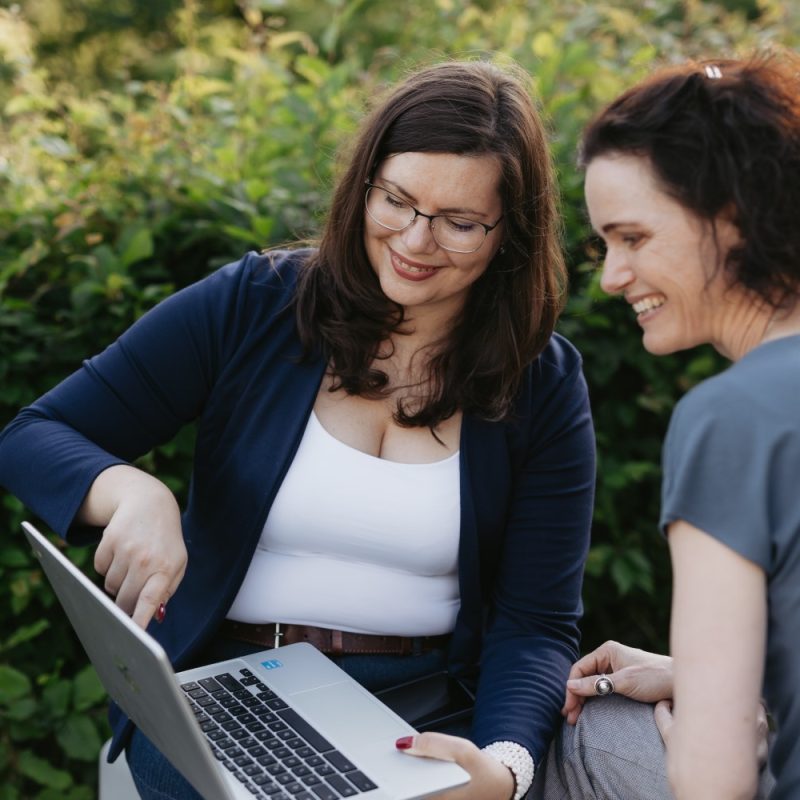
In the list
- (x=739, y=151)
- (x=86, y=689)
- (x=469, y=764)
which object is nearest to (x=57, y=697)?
(x=86, y=689)

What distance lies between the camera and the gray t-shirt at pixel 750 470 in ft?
4.04

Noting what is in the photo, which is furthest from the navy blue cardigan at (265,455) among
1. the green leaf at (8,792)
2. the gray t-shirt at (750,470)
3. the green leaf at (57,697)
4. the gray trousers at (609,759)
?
the gray t-shirt at (750,470)

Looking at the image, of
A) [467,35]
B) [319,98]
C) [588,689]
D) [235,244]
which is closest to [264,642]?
[588,689]

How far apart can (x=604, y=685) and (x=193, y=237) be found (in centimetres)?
146

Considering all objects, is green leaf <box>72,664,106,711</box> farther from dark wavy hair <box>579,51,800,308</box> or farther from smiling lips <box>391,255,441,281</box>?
dark wavy hair <box>579,51,800,308</box>

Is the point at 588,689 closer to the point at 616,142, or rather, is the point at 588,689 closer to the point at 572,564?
the point at 572,564

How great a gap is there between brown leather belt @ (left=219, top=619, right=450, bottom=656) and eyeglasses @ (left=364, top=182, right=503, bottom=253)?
2.30 ft

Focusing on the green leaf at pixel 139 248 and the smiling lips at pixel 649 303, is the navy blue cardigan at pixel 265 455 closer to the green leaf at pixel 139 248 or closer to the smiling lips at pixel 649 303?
the green leaf at pixel 139 248

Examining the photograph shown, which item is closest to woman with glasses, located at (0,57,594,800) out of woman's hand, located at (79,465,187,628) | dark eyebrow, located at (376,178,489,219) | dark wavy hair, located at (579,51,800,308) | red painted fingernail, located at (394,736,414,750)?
dark eyebrow, located at (376,178,489,219)

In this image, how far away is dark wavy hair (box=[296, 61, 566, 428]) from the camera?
76.9 inches

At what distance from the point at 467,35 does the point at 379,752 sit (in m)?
2.59

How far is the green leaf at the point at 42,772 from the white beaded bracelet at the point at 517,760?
115cm

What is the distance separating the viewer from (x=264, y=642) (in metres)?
1.98

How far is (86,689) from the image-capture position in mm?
2484
